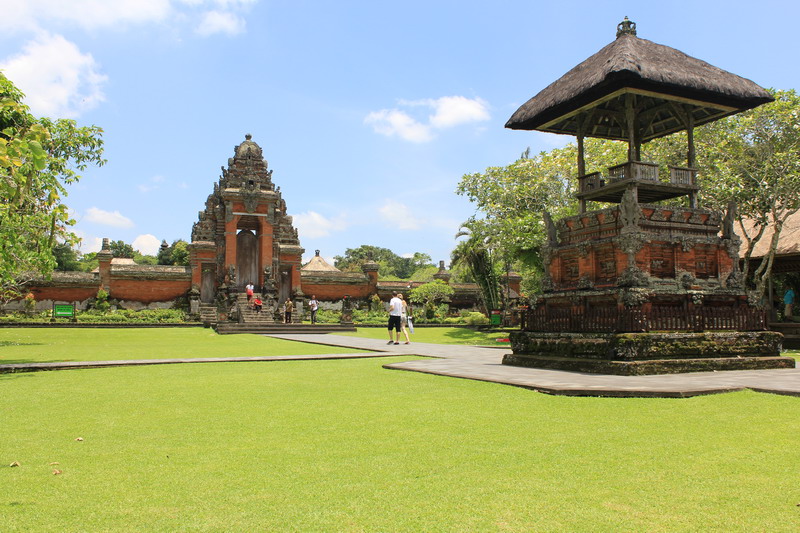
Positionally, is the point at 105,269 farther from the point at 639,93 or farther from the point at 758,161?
the point at 758,161

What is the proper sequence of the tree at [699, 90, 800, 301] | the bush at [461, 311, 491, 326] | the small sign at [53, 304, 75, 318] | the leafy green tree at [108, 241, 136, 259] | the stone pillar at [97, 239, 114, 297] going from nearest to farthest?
the tree at [699, 90, 800, 301]
the small sign at [53, 304, 75, 318]
the stone pillar at [97, 239, 114, 297]
the bush at [461, 311, 491, 326]
the leafy green tree at [108, 241, 136, 259]

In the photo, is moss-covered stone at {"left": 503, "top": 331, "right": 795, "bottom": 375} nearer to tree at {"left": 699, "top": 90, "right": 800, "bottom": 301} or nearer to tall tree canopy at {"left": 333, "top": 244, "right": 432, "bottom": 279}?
tree at {"left": 699, "top": 90, "right": 800, "bottom": 301}

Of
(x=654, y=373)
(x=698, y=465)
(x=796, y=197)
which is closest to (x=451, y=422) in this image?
(x=698, y=465)

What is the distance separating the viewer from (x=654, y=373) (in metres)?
9.15

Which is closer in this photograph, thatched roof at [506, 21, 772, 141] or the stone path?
the stone path

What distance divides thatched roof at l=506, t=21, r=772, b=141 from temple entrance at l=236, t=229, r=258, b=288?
2314cm

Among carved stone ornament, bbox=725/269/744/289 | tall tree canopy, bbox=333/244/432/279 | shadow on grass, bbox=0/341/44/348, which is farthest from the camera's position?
tall tree canopy, bbox=333/244/432/279

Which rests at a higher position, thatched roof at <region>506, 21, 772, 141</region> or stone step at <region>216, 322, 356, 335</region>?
thatched roof at <region>506, 21, 772, 141</region>

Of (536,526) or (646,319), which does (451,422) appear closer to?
(536,526)

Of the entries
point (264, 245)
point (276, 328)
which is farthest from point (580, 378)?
point (264, 245)

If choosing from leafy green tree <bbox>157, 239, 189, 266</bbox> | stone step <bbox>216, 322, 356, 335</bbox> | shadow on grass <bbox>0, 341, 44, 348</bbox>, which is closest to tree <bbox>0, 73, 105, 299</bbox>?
shadow on grass <bbox>0, 341, 44, 348</bbox>

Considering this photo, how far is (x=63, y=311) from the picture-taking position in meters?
27.3

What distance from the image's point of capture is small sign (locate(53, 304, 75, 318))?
27.0 m

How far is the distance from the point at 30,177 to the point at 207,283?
2544 centimetres
